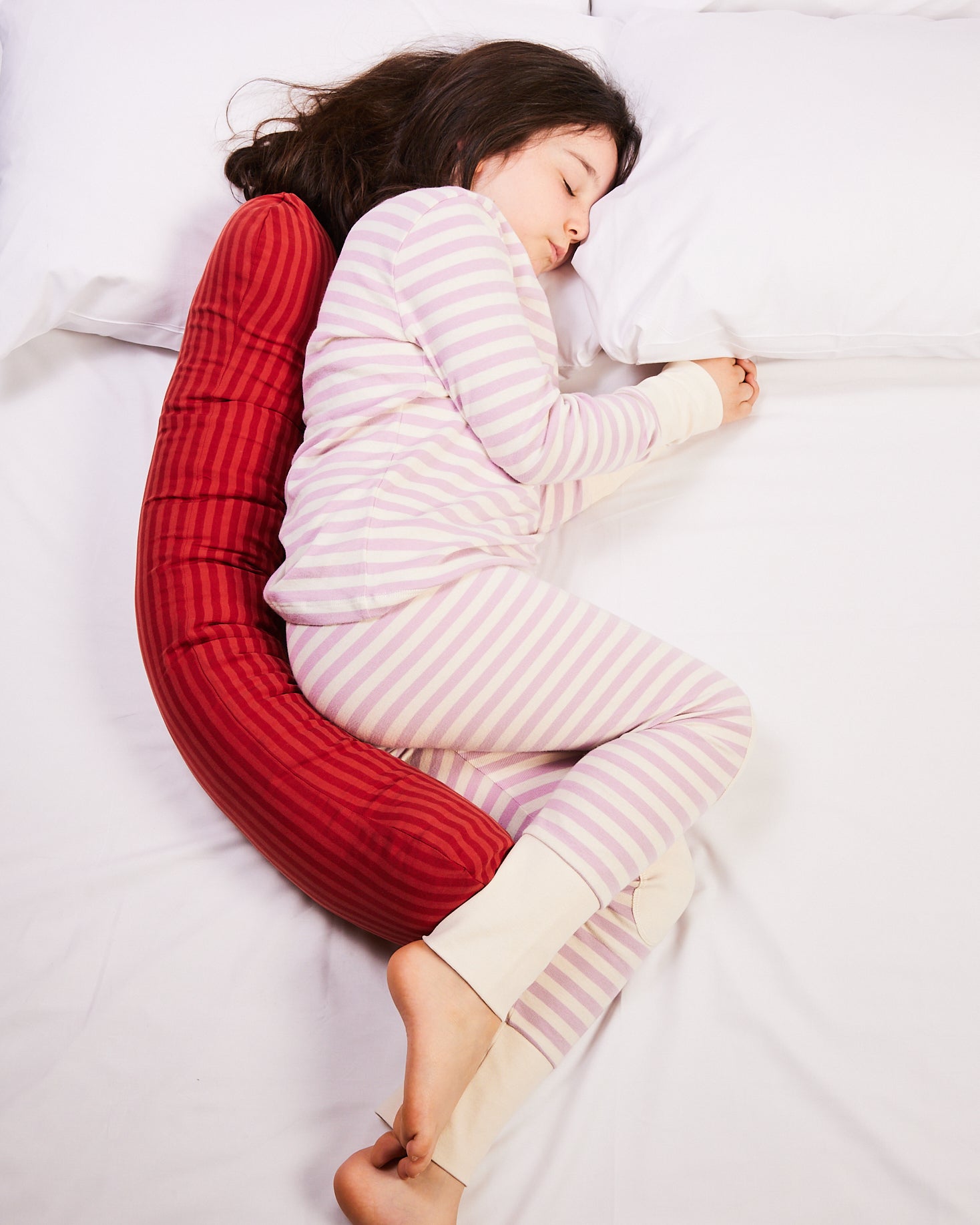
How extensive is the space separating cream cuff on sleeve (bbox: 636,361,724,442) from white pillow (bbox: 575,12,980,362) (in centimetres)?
2

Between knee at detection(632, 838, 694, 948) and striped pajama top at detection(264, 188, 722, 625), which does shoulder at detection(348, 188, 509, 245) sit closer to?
striped pajama top at detection(264, 188, 722, 625)

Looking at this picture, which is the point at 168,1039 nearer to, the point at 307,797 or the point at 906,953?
the point at 307,797

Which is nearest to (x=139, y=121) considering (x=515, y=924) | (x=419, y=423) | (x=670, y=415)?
(x=419, y=423)

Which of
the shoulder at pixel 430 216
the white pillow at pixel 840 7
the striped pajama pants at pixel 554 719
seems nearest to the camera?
the striped pajama pants at pixel 554 719

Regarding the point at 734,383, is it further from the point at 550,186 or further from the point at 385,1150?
the point at 385,1150

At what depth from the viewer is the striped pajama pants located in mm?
790

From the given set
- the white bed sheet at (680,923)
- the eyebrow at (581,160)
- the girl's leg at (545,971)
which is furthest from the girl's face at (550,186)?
the girl's leg at (545,971)

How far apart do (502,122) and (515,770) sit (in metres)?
0.70

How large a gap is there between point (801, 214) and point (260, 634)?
2.36 ft

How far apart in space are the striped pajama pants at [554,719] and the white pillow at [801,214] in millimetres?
372

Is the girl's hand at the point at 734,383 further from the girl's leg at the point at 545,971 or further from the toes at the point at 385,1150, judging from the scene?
the toes at the point at 385,1150

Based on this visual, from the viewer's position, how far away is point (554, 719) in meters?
0.84

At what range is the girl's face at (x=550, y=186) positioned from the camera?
103 cm

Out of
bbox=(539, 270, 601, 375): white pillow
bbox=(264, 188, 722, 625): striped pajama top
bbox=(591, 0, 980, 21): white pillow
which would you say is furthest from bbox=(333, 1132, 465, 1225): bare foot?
bbox=(591, 0, 980, 21): white pillow
